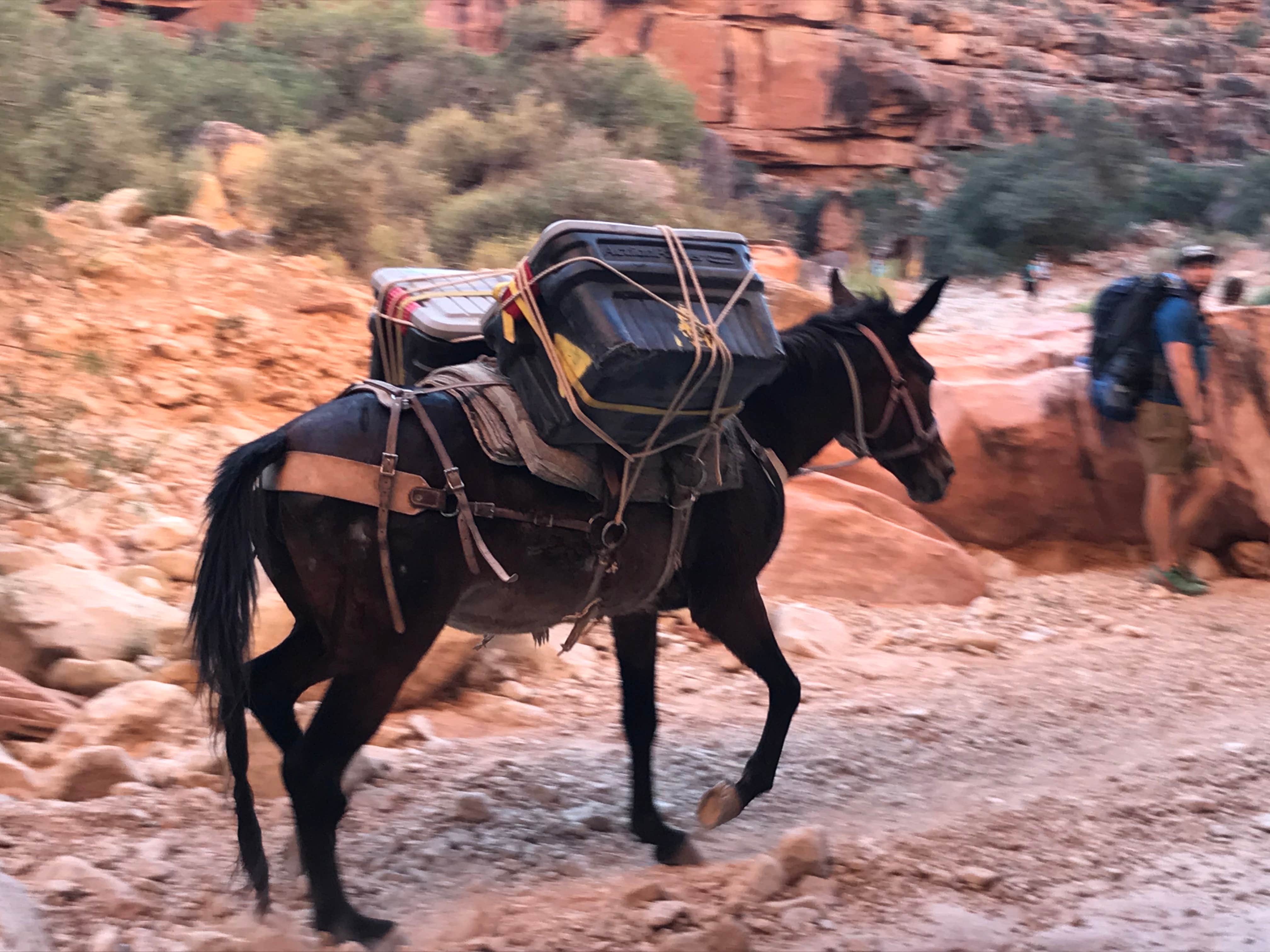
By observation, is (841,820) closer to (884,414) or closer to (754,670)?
(754,670)

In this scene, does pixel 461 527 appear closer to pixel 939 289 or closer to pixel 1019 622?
pixel 939 289

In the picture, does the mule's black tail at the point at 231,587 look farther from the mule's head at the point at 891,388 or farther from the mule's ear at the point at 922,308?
the mule's ear at the point at 922,308

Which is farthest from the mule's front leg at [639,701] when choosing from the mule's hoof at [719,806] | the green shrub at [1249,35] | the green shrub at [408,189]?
the green shrub at [1249,35]

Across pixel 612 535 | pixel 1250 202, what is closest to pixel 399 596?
pixel 612 535

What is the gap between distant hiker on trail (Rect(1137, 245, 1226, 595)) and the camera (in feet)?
22.2

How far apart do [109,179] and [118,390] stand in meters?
5.61

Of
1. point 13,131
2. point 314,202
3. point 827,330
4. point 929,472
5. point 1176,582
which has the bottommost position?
point 1176,582

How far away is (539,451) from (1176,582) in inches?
213

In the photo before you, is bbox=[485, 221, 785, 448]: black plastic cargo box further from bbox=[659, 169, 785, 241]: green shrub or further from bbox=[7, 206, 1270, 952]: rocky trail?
bbox=[659, 169, 785, 241]: green shrub

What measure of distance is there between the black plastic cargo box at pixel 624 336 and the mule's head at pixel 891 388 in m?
0.82

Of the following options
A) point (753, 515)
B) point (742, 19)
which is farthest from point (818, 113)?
point (753, 515)

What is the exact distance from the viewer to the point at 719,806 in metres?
3.72

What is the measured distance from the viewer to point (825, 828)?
12.7 ft

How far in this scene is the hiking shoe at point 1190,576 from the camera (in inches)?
281
